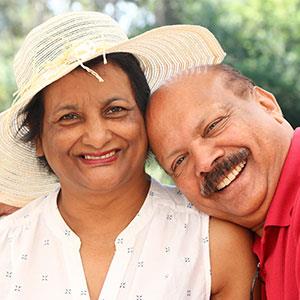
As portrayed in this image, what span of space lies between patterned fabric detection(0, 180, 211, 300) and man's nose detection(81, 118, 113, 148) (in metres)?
0.37

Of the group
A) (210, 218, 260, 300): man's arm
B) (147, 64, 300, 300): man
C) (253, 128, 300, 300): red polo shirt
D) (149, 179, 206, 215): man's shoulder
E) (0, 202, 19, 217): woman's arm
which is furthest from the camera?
(0, 202, 19, 217): woman's arm

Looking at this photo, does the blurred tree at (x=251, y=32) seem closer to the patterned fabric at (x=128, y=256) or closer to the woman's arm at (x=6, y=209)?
the woman's arm at (x=6, y=209)

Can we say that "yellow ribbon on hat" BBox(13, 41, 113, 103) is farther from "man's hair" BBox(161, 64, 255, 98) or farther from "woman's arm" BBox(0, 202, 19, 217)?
"woman's arm" BBox(0, 202, 19, 217)

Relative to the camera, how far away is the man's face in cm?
236

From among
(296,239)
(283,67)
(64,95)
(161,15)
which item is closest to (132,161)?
(64,95)

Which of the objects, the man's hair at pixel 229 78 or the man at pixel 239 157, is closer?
the man at pixel 239 157

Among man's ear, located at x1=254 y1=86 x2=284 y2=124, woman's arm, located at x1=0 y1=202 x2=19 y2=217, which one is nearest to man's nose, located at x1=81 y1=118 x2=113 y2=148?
man's ear, located at x1=254 y1=86 x2=284 y2=124

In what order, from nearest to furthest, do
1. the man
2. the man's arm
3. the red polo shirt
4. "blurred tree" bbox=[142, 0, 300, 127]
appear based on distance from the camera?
1. the red polo shirt
2. the man
3. the man's arm
4. "blurred tree" bbox=[142, 0, 300, 127]

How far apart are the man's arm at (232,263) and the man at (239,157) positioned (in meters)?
0.06

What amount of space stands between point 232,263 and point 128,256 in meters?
0.35

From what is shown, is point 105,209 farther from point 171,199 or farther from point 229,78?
point 229,78

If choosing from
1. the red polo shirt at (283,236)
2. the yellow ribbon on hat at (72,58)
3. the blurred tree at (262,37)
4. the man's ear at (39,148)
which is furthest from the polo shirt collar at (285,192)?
the blurred tree at (262,37)

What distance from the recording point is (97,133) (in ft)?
8.00

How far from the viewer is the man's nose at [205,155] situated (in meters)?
2.37
